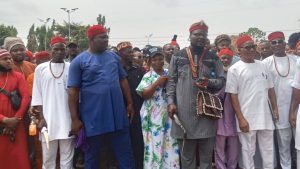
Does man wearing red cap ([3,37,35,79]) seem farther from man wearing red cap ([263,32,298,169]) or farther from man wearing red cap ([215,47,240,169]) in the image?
man wearing red cap ([263,32,298,169])

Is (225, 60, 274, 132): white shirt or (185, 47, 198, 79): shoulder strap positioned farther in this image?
(225, 60, 274, 132): white shirt

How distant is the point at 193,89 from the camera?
177 inches

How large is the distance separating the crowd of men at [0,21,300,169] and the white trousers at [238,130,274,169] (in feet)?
0.05

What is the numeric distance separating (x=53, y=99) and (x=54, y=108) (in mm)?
128

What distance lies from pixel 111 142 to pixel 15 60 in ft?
7.32

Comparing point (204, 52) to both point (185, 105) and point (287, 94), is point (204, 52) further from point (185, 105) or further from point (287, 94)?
point (287, 94)

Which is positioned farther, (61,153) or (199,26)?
(61,153)

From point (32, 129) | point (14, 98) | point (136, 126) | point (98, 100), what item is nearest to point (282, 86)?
point (136, 126)

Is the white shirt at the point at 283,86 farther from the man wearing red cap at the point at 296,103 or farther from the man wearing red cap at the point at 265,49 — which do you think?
the man wearing red cap at the point at 265,49

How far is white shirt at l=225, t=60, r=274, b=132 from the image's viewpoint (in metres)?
4.88

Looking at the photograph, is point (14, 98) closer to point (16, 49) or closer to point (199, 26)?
point (16, 49)

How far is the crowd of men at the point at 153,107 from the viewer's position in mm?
4539

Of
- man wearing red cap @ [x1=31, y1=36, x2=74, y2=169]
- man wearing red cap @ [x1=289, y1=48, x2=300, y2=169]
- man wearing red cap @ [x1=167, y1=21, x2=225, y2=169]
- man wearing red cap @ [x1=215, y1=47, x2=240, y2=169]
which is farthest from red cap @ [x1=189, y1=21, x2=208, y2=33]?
man wearing red cap @ [x1=31, y1=36, x2=74, y2=169]

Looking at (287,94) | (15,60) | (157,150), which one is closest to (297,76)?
(287,94)
